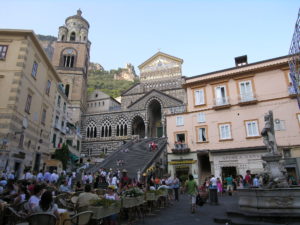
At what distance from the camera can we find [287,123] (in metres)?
17.9

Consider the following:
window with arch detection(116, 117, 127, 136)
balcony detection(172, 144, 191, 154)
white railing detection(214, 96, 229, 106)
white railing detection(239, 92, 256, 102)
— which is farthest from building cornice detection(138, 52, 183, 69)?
balcony detection(172, 144, 191, 154)

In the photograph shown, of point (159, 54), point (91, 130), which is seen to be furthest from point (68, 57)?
point (159, 54)

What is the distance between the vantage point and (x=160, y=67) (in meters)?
46.2

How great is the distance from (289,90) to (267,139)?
37.9ft

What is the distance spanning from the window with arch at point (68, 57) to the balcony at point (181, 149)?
1277 inches

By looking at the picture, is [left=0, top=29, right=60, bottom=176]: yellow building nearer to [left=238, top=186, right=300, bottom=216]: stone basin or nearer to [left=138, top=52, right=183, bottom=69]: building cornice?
[left=238, top=186, right=300, bottom=216]: stone basin

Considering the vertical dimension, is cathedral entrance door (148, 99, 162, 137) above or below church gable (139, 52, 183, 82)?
below

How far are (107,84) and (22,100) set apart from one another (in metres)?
81.2

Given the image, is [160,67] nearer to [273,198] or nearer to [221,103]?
[221,103]

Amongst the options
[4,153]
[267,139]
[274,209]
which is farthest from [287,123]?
[4,153]

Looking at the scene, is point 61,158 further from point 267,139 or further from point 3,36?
point 267,139

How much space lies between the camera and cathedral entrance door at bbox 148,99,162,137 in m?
40.6

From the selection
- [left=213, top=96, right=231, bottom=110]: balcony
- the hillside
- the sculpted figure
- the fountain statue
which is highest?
the hillside

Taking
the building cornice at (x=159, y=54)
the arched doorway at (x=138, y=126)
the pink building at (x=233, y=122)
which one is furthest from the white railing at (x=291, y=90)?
the building cornice at (x=159, y=54)
